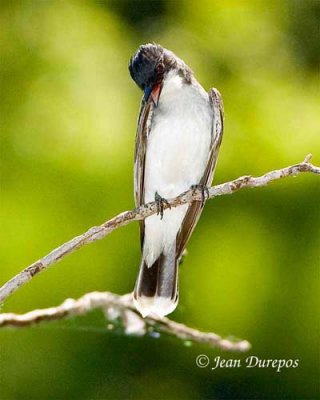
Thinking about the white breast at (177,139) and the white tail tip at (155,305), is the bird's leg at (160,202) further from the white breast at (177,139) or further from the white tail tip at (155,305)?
the white tail tip at (155,305)

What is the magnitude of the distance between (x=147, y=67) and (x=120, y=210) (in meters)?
0.34

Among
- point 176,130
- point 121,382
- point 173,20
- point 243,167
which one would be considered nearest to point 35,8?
point 173,20

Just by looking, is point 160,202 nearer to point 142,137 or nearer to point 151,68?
point 142,137

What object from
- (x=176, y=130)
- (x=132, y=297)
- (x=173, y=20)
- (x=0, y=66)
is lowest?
(x=132, y=297)

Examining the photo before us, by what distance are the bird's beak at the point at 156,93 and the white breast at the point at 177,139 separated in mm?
34

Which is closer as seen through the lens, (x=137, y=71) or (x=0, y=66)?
(x=137, y=71)

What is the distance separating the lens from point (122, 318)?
1.75 metres

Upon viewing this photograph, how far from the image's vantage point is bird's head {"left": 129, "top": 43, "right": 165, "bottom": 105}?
69.5 inches

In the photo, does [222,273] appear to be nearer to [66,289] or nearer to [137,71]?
[66,289]

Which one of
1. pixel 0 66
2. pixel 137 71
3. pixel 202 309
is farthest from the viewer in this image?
pixel 0 66

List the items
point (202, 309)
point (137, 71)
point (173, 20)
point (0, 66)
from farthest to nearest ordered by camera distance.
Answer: point (173, 20) → point (0, 66) → point (202, 309) → point (137, 71)

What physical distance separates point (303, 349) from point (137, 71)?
754 mm

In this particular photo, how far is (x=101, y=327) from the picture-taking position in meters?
1.79

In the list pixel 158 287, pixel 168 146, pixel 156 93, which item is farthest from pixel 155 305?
pixel 156 93
